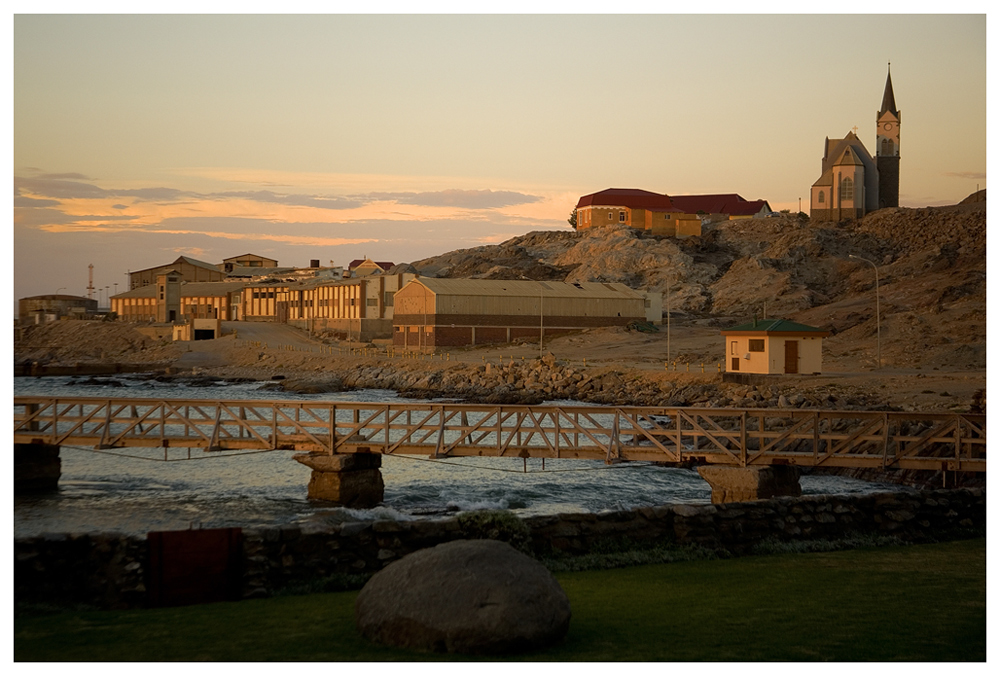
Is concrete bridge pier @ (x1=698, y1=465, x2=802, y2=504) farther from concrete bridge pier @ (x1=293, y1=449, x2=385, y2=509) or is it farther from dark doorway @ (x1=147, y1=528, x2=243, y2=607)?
dark doorway @ (x1=147, y1=528, x2=243, y2=607)

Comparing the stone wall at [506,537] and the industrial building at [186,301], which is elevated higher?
the industrial building at [186,301]

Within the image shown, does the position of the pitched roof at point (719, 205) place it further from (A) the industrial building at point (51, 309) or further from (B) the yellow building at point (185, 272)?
(A) the industrial building at point (51, 309)

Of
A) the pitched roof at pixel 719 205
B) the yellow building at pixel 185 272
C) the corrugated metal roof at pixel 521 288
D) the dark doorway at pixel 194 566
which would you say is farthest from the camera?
the pitched roof at pixel 719 205

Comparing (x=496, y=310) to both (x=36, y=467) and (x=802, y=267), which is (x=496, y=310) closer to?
(x=802, y=267)

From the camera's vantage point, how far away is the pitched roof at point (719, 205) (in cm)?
15538

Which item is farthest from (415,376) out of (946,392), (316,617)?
(316,617)

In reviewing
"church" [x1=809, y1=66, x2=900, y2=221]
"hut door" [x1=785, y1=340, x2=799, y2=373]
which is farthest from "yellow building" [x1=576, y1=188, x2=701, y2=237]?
"hut door" [x1=785, y1=340, x2=799, y2=373]

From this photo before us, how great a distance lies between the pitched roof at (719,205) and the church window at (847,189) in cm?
1479

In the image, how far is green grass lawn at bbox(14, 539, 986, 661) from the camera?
1012 centimetres

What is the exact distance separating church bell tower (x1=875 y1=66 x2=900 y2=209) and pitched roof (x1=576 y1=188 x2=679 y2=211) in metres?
30.5

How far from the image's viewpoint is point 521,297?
90375 millimetres

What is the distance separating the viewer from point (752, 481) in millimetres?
21422

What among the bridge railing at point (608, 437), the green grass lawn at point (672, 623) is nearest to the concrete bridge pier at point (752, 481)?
the bridge railing at point (608, 437)

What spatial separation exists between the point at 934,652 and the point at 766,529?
6.70 meters
